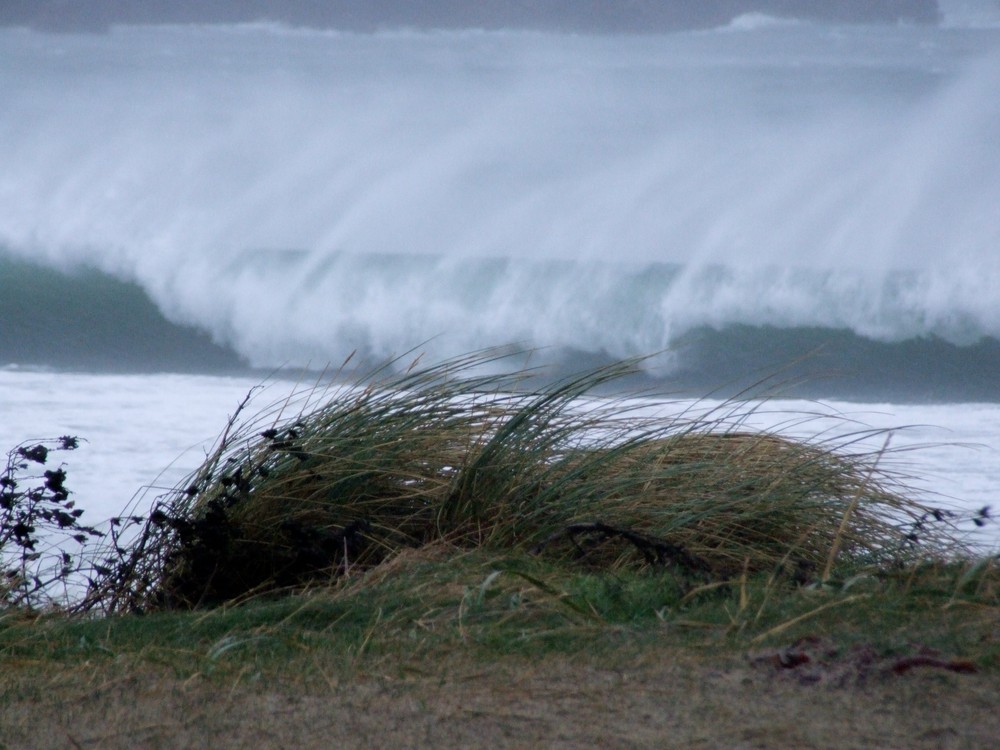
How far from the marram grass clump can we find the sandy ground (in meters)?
0.94

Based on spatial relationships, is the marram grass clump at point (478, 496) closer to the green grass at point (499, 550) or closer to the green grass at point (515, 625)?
the green grass at point (499, 550)

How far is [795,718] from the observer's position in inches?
61.8

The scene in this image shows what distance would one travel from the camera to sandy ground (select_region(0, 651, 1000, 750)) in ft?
5.02

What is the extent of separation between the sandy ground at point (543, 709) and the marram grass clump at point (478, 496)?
941 mm

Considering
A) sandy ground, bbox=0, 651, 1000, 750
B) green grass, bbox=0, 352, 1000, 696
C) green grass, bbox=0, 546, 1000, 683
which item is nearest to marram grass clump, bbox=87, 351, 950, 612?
green grass, bbox=0, 352, 1000, 696

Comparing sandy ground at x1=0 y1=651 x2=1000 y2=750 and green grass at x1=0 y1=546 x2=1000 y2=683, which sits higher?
green grass at x1=0 y1=546 x2=1000 y2=683

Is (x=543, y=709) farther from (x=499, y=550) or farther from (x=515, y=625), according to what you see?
(x=499, y=550)

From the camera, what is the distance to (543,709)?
1653mm

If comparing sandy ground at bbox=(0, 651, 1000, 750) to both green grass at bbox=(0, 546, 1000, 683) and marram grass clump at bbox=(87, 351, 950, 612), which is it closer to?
green grass at bbox=(0, 546, 1000, 683)

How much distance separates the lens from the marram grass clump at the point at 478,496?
3.00 m

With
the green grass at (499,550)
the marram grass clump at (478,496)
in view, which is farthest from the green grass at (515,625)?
the marram grass clump at (478,496)

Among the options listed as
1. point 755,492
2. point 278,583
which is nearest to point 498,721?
point 278,583

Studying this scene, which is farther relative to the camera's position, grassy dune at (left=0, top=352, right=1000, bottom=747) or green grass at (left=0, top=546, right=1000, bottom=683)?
green grass at (left=0, top=546, right=1000, bottom=683)

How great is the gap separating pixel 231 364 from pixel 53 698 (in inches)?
296
